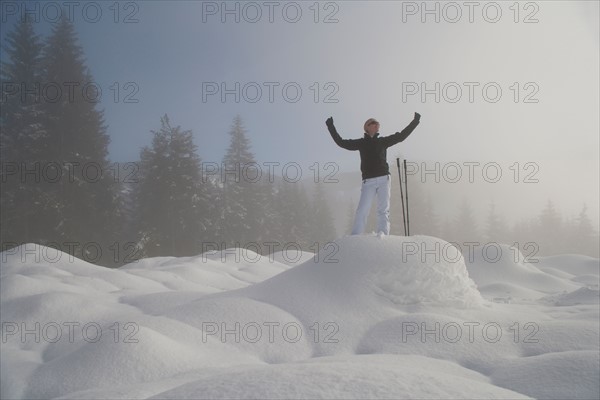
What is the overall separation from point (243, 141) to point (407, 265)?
3168 centimetres

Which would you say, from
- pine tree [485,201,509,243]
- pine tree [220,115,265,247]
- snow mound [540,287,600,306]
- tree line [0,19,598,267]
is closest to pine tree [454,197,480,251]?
pine tree [485,201,509,243]

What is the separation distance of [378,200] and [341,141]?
1.21 m

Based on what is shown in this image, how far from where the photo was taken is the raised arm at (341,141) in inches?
257

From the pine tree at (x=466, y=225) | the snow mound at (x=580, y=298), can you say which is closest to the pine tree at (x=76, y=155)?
the snow mound at (x=580, y=298)

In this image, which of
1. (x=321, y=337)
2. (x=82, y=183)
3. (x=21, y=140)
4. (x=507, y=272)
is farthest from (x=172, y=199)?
(x=321, y=337)

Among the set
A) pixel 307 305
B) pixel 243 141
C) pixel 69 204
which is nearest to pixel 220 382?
pixel 307 305

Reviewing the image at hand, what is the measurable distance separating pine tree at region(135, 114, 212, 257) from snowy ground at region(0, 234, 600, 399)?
1818cm

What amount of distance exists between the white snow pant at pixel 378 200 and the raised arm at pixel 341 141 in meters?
0.63

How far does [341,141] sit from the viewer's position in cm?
656

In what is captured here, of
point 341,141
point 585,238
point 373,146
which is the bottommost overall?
point 585,238

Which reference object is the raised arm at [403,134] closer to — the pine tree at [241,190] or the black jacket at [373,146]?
the black jacket at [373,146]

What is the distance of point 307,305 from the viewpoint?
5.47 m

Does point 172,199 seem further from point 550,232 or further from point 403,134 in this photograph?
point 550,232

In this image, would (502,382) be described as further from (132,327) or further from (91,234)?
(91,234)
